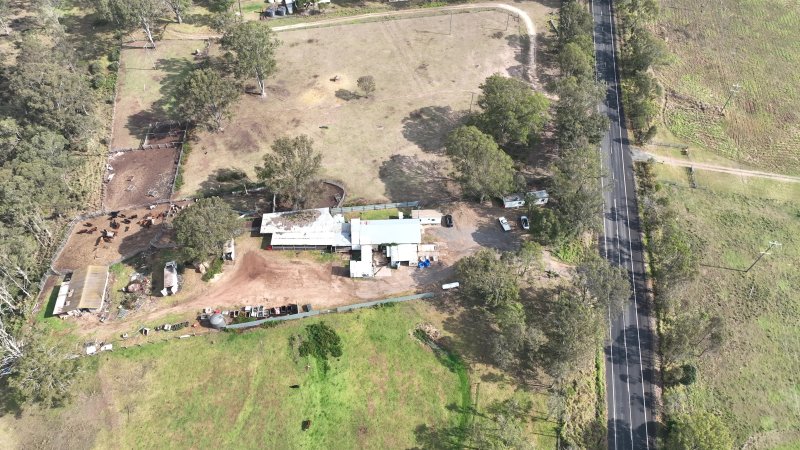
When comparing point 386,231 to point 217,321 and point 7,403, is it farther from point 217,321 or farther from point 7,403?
point 7,403

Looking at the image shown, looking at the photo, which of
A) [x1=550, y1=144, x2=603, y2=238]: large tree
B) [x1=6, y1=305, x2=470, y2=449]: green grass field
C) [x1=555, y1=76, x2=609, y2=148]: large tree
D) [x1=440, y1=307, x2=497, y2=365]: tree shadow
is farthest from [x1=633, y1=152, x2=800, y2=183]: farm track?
[x1=6, y1=305, x2=470, y2=449]: green grass field

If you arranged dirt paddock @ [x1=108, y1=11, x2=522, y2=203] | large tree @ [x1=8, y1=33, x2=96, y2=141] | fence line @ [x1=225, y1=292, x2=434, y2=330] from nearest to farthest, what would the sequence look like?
1. fence line @ [x1=225, y1=292, x2=434, y2=330]
2. large tree @ [x1=8, y1=33, x2=96, y2=141]
3. dirt paddock @ [x1=108, y1=11, x2=522, y2=203]

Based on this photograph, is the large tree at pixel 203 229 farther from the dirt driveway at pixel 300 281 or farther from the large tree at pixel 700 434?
the large tree at pixel 700 434

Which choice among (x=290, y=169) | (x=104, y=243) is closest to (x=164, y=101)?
(x=104, y=243)

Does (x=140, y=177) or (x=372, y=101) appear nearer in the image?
(x=140, y=177)

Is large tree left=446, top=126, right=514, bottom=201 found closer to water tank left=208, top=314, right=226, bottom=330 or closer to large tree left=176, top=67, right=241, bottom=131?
water tank left=208, top=314, right=226, bottom=330

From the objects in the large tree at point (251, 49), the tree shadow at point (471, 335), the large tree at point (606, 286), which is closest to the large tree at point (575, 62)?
the large tree at point (606, 286)

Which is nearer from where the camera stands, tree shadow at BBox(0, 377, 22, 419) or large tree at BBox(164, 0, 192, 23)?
tree shadow at BBox(0, 377, 22, 419)
